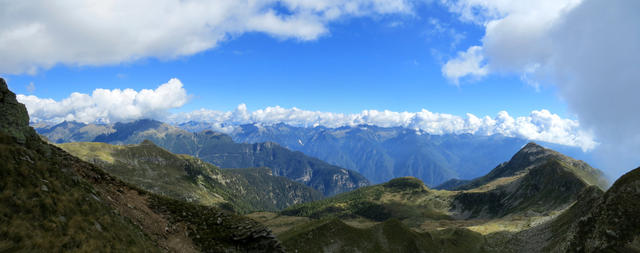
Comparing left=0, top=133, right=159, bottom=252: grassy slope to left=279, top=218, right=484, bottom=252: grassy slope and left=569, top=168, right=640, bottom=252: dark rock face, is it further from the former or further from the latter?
left=569, top=168, right=640, bottom=252: dark rock face

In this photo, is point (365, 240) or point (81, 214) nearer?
point (81, 214)

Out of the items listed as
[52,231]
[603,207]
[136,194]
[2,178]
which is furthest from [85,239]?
[603,207]

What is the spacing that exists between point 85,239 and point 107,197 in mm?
11863

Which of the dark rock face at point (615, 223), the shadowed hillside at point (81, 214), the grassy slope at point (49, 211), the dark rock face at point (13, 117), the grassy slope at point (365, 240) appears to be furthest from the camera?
the grassy slope at point (365, 240)

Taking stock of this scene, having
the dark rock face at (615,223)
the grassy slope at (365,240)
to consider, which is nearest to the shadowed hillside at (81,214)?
the grassy slope at (365,240)

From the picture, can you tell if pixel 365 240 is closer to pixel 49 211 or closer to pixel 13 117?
pixel 49 211

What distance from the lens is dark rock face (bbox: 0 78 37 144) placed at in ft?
Result: 79.4

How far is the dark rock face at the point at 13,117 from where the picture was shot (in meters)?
24.2

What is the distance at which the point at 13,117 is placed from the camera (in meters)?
25.1

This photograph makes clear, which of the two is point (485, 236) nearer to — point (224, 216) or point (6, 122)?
point (224, 216)

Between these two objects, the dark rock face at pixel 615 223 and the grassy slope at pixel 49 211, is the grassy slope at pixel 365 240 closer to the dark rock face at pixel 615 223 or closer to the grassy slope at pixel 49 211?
the dark rock face at pixel 615 223

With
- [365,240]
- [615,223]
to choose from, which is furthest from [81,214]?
[615,223]

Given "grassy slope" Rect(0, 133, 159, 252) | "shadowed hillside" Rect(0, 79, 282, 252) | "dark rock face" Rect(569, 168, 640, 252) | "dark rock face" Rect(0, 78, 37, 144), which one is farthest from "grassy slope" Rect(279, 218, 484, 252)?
"dark rock face" Rect(0, 78, 37, 144)

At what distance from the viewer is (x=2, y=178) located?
18547 mm
